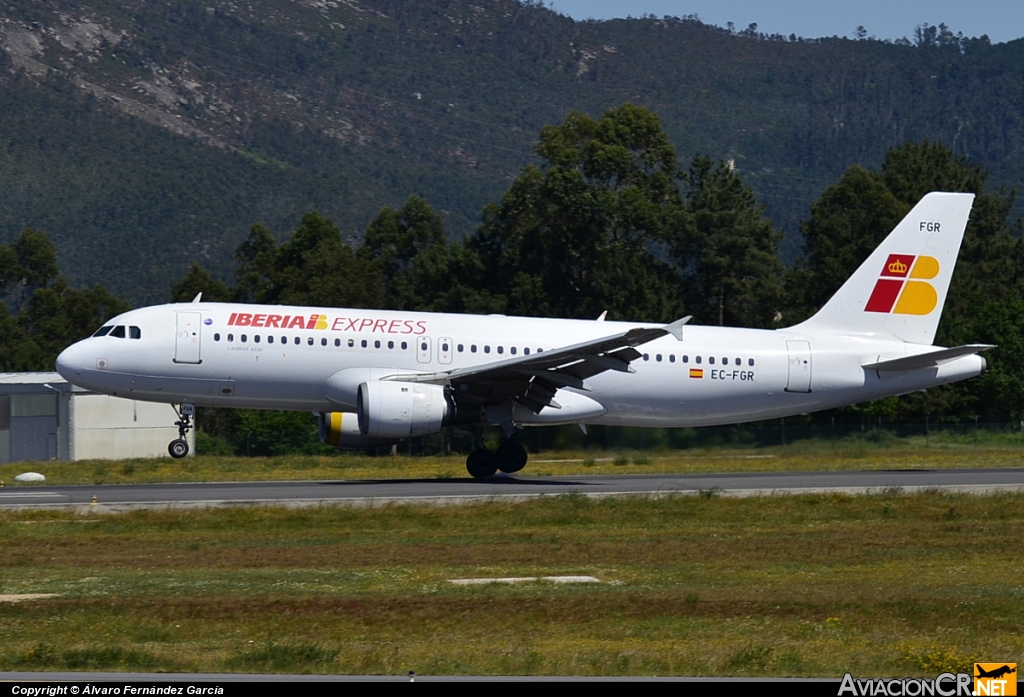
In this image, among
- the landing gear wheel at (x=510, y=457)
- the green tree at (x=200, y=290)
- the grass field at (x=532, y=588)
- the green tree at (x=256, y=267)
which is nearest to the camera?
the grass field at (x=532, y=588)

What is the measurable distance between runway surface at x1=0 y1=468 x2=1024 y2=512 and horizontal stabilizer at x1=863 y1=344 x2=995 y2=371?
246cm

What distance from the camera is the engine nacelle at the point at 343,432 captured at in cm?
2839

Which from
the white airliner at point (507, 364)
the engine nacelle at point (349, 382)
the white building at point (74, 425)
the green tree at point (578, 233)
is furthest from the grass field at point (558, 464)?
the green tree at point (578, 233)

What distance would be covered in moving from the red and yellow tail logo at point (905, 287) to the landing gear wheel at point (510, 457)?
9360 millimetres

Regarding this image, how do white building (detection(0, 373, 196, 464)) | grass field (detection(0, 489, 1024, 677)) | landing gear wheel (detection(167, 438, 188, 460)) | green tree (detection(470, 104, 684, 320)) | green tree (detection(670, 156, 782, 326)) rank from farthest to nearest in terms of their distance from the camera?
1. green tree (detection(670, 156, 782, 326))
2. green tree (detection(470, 104, 684, 320))
3. white building (detection(0, 373, 196, 464))
4. landing gear wheel (detection(167, 438, 188, 460))
5. grass field (detection(0, 489, 1024, 677))

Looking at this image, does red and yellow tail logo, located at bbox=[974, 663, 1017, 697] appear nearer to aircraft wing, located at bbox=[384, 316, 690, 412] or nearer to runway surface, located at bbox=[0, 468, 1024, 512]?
runway surface, located at bbox=[0, 468, 1024, 512]

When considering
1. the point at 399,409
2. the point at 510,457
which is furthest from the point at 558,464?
the point at 399,409

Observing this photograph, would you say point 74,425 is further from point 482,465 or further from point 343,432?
point 482,465

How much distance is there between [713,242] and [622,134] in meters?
9.40

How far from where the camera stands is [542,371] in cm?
2841

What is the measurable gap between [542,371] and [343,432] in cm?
431

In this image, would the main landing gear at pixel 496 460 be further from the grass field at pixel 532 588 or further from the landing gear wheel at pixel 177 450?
the landing gear wheel at pixel 177 450

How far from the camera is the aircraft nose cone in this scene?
29766mm

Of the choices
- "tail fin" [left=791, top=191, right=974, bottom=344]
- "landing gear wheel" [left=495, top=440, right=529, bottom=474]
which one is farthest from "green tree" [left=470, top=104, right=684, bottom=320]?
"landing gear wheel" [left=495, top=440, right=529, bottom=474]
